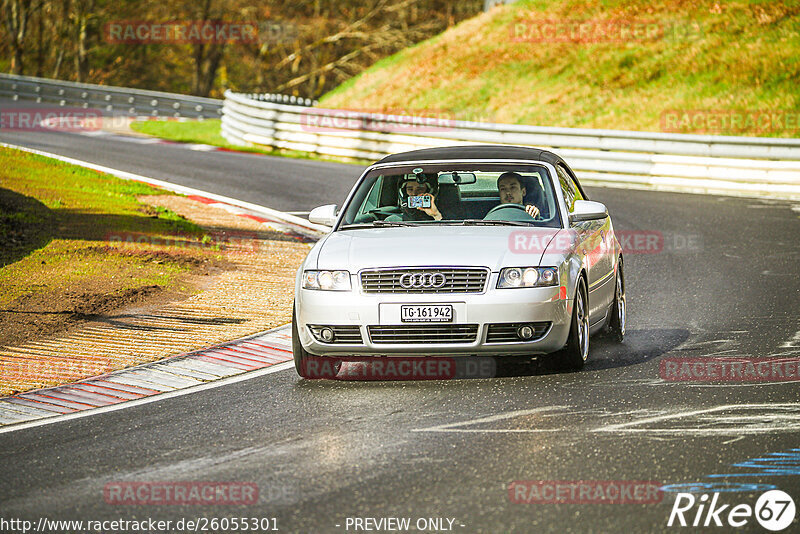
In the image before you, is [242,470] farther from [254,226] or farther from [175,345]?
[254,226]

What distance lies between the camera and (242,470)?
6242mm

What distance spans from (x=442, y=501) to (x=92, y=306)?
6.57 metres

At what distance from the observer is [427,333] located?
8.12 meters

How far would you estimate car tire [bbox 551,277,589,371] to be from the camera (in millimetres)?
8414

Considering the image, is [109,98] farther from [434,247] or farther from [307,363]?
[434,247]

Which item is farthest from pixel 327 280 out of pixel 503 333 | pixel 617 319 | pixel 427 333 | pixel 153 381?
pixel 617 319

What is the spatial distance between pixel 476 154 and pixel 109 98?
1397 inches

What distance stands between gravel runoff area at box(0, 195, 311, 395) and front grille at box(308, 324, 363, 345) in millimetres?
1727

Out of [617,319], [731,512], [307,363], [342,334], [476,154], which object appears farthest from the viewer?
[617,319]

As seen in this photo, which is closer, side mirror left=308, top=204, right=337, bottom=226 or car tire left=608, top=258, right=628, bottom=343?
side mirror left=308, top=204, right=337, bottom=226

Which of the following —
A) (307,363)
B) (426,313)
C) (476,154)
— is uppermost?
(476,154)

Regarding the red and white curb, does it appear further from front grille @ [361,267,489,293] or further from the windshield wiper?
the windshield wiper

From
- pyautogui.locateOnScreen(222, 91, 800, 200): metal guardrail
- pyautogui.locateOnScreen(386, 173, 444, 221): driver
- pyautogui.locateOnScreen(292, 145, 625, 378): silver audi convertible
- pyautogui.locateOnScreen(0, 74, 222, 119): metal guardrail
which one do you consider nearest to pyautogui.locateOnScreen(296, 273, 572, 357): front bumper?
pyautogui.locateOnScreen(292, 145, 625, 378): silver audi convertible

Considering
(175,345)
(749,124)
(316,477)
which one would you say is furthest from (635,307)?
(749,124)
